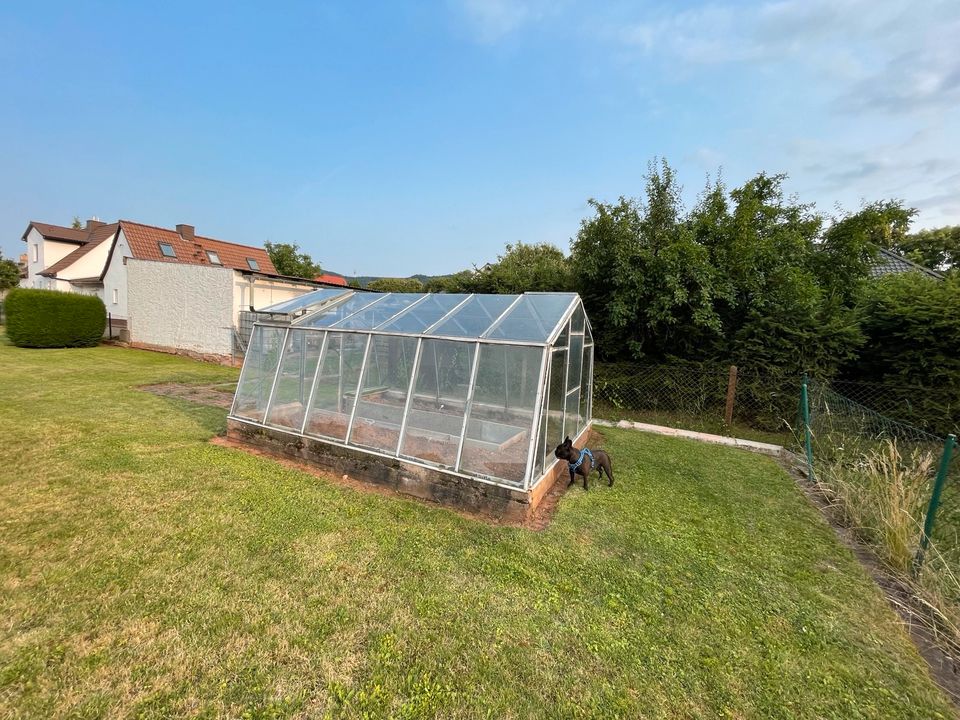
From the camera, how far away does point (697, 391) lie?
8.16 m

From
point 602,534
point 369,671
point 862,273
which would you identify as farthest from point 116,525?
point 862,273

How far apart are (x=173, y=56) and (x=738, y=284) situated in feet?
44.1

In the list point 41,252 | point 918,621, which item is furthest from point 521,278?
point 41,252

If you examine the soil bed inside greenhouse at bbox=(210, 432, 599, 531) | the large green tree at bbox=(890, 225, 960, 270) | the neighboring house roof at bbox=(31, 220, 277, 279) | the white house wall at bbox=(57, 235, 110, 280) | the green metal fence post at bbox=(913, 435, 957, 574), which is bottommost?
the soil bed inside greenhouse at bbox=(210, 432, 599, 531)

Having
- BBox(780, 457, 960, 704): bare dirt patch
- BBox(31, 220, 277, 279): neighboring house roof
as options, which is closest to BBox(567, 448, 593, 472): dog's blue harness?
BBox(780, 457, 960, 704): bare dirt patch

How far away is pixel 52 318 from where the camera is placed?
581 inches

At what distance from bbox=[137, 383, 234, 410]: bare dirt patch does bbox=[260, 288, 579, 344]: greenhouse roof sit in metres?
3.81

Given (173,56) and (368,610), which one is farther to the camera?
(173,56)

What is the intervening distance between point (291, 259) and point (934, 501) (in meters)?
40.1

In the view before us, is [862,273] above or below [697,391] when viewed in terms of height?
above

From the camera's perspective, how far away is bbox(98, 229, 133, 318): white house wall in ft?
54.8

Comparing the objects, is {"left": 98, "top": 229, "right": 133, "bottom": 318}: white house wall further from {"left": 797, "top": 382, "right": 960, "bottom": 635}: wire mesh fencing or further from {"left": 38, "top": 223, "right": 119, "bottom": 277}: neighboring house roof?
{"left": 797, "top": 382, "right": 960, "bottom": 635}: wire mesh fencing

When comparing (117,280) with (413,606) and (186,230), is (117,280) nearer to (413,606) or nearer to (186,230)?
(186,230)

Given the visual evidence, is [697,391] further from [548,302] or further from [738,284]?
[548,302]
